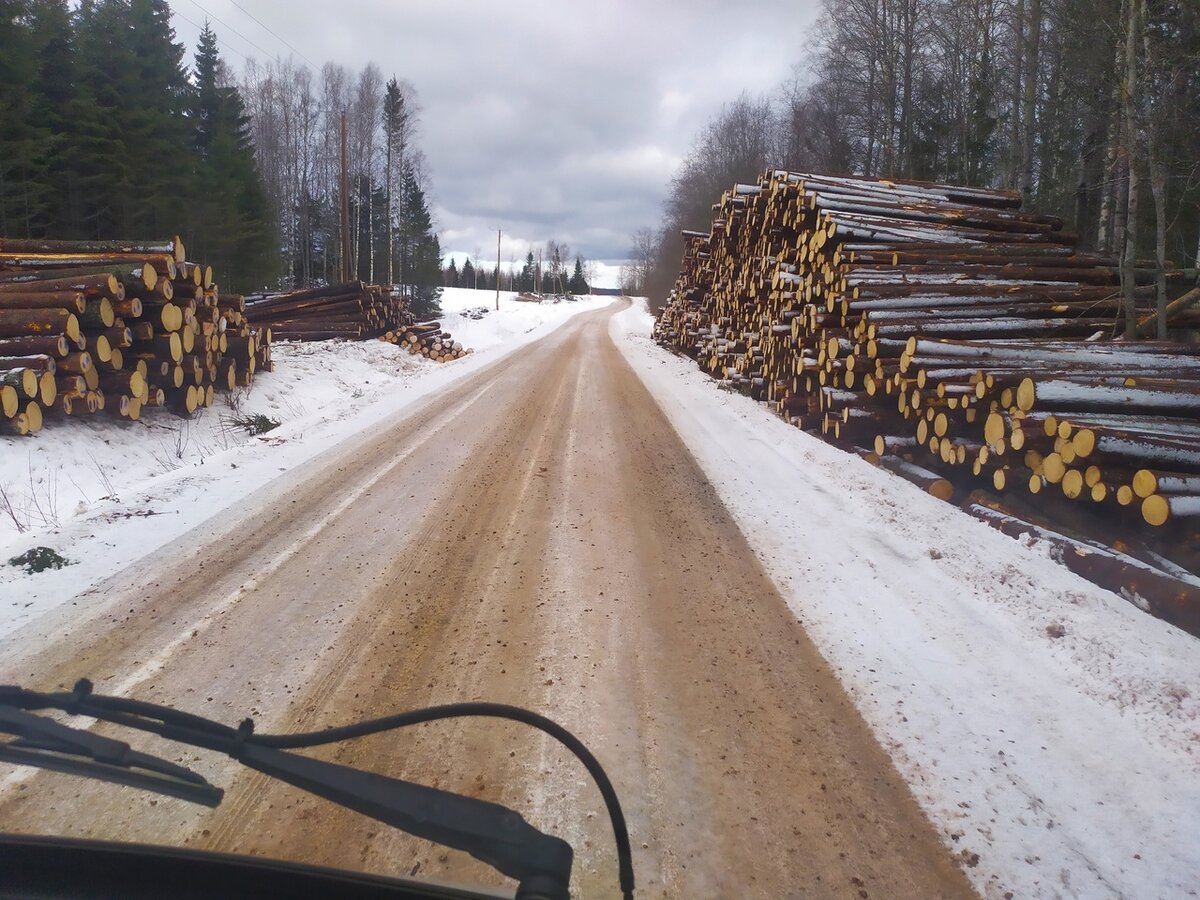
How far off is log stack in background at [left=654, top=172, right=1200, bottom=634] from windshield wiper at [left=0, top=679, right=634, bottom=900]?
455cm

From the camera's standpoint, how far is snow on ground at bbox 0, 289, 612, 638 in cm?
534

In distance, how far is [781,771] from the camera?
3.20m

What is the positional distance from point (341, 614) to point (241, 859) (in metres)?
2.97

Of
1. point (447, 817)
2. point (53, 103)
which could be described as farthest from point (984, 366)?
point (53, 103)

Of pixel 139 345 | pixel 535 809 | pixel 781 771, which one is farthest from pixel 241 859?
pixel 139 345

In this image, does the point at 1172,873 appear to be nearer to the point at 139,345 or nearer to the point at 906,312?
the point at 906,312

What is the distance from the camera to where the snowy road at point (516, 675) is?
8.84 feet

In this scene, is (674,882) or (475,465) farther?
(475,465)

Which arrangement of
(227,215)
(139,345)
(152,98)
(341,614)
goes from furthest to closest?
(227,215)
(152,98)
(139,345)
(341,614)

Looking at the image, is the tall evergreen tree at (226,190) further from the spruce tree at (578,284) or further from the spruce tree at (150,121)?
the spruce tree at (578,284)

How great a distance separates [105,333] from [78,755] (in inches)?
374

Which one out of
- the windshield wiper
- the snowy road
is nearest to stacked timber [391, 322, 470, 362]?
the snowy road

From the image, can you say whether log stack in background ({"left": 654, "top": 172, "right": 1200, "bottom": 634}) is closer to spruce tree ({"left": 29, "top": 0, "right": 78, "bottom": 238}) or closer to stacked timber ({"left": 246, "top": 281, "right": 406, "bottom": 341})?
stacked timber ({"left": 246, "top": 281, "right": 406, "bottom": 341})

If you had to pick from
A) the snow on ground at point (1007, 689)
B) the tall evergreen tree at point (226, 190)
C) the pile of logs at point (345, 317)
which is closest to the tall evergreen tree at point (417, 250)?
the tall evergreen tree at point (226, 190)
